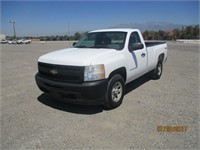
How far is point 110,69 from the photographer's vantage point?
400 cm

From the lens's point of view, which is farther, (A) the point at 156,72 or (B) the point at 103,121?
(A) the point at 156,72

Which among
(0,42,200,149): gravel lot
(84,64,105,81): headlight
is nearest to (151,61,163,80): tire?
(0,42,200,149): gravel lot

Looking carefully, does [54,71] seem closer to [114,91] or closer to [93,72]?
[93,72]

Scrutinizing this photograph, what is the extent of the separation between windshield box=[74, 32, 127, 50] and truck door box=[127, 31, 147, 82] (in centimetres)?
28

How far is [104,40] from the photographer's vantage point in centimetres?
536

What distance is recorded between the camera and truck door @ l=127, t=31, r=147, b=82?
189 inches

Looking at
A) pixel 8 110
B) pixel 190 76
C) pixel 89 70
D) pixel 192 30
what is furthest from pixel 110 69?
pixel 192 30

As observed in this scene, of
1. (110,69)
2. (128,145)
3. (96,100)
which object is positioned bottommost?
(128,145)

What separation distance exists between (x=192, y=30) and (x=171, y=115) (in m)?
50.2

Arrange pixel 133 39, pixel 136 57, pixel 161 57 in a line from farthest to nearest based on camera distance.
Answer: pixel 161 57 → pixel 133 39 → pixel 136 57

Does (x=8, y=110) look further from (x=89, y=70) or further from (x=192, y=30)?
(x=192, y=30)

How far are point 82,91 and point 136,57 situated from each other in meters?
2.11

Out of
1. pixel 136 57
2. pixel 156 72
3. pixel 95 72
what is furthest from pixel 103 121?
pixel 156 72

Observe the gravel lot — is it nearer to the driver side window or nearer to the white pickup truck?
the white pickup truck
